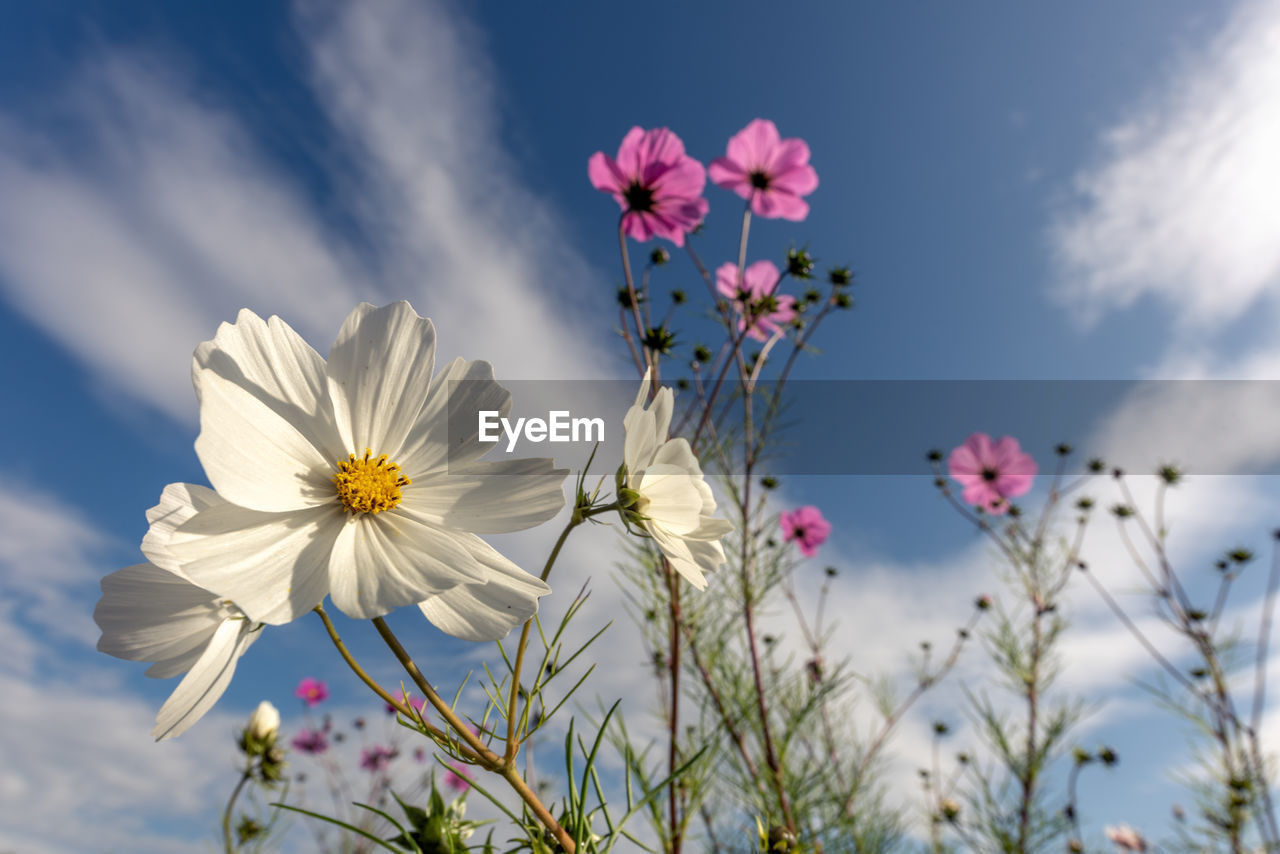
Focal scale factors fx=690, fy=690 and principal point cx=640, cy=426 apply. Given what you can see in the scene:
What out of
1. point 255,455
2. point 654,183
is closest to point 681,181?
point 654,183

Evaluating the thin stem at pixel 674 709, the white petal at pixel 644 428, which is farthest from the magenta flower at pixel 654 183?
the white petal at pixel 644 428

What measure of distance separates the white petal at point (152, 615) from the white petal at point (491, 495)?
0.34 feet

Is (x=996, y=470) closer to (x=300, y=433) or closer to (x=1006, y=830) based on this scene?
(x=1006, y=830)

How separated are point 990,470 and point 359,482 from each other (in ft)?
6.00

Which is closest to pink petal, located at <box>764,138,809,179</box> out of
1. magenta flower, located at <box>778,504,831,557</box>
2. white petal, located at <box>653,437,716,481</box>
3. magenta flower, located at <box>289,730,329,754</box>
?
magenta flower, located at <box>778,504,831,557</box>

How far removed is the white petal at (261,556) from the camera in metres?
0.26

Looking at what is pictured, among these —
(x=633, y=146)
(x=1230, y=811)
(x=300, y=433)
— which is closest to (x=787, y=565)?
(x=633, y=146)

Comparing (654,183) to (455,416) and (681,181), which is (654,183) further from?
(455,416)

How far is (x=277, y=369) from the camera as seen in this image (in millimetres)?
331

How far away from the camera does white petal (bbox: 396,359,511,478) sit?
1.13 feet

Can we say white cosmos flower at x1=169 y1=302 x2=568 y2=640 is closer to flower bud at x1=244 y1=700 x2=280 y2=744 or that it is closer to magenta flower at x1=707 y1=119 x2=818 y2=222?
flower bud at x1=244 y1=700 x2=280 y2=744

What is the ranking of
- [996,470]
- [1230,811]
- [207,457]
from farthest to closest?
[996,470], [1230,811], [207,457]

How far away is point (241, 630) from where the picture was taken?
1.06 feet

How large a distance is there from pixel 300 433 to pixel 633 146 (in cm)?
92
